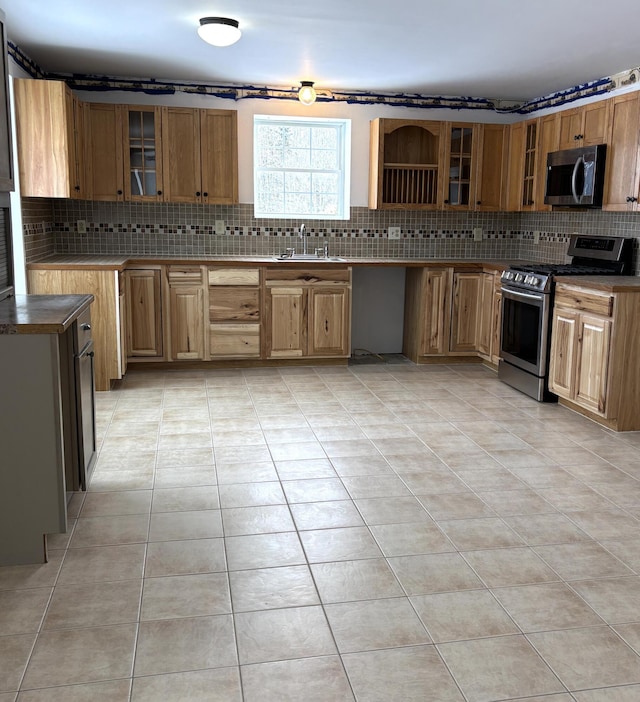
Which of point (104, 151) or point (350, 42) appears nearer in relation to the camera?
point (350, 42)

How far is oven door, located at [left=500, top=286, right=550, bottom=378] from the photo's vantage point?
4.77m

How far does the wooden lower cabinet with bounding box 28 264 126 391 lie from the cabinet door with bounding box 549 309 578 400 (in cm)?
299

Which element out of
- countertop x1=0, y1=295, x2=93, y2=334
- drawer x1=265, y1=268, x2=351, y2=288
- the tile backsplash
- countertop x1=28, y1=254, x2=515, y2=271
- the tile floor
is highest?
the tile backsplash

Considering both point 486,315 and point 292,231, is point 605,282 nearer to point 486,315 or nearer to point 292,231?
point 486,315

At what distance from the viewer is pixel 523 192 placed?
19.5 ft

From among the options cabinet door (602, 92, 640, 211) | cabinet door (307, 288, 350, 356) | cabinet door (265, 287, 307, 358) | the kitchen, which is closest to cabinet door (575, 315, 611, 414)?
the kitchen

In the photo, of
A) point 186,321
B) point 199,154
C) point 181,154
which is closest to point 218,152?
point 199,154

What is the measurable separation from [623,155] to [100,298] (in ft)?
11.9

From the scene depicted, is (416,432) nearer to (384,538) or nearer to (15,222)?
(384,538)

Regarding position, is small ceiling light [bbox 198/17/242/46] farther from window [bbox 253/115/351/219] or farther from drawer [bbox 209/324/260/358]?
drawer [bbox 209/324/260/358]

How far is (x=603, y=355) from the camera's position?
4.19 meters

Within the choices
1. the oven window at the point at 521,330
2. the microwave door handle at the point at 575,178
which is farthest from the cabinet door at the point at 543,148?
the oven window at the point at 521,330

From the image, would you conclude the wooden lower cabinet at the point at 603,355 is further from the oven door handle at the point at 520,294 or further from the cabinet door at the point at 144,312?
the cabinet door at the point at 144,312

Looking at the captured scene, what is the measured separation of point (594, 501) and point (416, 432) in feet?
3.96
